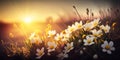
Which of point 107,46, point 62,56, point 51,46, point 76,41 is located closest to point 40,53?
point 51,46

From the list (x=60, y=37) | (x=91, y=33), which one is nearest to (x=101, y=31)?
(x=91, y=33)

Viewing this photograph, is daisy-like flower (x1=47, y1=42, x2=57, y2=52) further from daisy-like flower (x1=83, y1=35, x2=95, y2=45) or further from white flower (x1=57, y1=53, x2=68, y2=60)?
daisy-like flower (x1=83, y1=35, x2=95, y2=45)

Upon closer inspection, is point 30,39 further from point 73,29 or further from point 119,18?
point 119,18

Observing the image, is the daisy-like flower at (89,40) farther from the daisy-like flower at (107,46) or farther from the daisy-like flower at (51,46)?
the daisy-like flower at (51,46)

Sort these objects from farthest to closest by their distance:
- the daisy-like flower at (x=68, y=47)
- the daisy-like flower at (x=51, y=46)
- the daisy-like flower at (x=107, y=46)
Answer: the daisy-like flower at (x=51, y=46), the daisy-like flower at (x=68, y=47), the daisy-like flower at (x=107, y=46)

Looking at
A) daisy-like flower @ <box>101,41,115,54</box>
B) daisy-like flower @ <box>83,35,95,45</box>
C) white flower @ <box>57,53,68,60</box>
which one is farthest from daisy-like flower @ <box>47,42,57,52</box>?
daisy-like flower @ <box>101,41,115,54</box>

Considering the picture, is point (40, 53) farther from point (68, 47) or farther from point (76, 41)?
point (76, 41)

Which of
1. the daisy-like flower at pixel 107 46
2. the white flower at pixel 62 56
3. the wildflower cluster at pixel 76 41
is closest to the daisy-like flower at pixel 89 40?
the wildflower cluster at pixel 76 41

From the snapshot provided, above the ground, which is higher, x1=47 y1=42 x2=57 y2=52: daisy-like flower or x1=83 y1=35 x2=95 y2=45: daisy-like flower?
x1=83 y1=35 x2=95 y2=45: daisy-like flower

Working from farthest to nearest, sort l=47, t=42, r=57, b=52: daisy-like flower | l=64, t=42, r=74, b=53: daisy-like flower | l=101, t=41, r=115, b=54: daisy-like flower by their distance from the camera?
1. l=47, t=42, r=57, b=52: daisy-like flower
2. l=64, t=42, r=74, b=53: daisy-like flower
3. l=101, t=41, r=115, b=54: daisy-like flower

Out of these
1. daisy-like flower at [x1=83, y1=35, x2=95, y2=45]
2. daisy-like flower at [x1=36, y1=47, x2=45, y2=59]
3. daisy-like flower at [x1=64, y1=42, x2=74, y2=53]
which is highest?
daisy-like flower at [x1=83, y1=35, x2=95, y2=45]

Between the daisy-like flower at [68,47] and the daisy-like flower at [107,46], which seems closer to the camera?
the daisy-like flower at [107,46]
